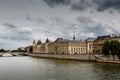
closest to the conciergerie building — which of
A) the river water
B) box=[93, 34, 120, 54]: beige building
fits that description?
box=[93, 34, 120, 54]: beige building

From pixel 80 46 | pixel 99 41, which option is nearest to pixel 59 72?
pixel 99 41

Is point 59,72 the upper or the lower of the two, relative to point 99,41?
lower

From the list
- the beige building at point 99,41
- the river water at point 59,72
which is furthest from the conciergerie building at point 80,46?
the river water at point 59,72

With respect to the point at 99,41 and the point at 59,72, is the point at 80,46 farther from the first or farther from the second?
the point at 59,72

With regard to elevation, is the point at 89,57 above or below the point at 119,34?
below

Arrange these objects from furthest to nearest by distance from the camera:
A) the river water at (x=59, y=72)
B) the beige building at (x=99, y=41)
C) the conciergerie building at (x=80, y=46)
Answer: the conciergerie building at (x=80, y=46) < the beige building at (x=99, y=41) < the river water at (x=59, y=72)

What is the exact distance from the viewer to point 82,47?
139250mm

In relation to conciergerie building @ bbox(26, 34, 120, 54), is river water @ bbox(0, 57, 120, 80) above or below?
below

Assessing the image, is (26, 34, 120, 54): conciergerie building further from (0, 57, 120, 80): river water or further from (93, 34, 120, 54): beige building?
(0, 57, 120, 80): river water

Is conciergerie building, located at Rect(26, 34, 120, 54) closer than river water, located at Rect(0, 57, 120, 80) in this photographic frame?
No

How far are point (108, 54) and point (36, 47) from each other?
118m

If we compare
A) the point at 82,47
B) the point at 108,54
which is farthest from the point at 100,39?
the point at 108,54

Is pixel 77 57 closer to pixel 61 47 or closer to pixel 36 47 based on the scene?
pixel 61 47

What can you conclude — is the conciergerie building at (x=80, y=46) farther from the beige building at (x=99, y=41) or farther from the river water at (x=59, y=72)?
the river water at (x=59, y=72)
